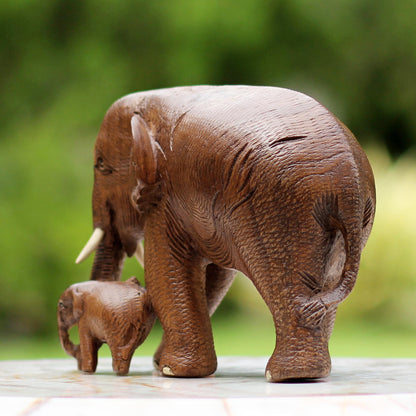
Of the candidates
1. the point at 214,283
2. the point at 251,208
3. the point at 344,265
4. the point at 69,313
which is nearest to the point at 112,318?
the point at 69,313

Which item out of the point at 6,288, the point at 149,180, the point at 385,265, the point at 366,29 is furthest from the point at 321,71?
the point at 149,180

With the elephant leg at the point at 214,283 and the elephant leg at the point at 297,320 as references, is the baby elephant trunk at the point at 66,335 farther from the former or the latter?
the elephant leg at the point at 297,320

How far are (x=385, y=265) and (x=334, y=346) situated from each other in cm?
111

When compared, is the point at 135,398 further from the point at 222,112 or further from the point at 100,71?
the point at 100,71

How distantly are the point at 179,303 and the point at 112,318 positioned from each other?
0.16m

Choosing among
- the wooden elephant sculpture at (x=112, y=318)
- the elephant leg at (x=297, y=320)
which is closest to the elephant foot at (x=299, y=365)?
the elephant leg at (x=297, y=320)

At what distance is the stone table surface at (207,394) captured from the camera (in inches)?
49.9

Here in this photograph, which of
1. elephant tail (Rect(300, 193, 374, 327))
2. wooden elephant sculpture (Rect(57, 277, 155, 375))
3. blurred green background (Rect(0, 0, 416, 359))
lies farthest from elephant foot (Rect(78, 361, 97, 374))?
blurred green background (Rect(0, 0, 416, 359))

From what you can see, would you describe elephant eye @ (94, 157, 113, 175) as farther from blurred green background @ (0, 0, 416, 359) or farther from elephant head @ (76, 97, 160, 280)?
blurred green background @ (0, 0, 416, 359)

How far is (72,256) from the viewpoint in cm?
518

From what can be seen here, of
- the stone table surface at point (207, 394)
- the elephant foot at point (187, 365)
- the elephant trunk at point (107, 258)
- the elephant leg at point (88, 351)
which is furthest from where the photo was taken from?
the elephant trunk at point (107, 258)

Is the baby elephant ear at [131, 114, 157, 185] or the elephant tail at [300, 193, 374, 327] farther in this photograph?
the baby elephant ear at [131, 114, 157, 185]

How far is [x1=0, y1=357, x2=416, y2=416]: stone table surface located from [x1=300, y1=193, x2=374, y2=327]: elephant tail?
142 millimetres

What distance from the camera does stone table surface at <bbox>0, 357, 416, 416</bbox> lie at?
49.9 inches
